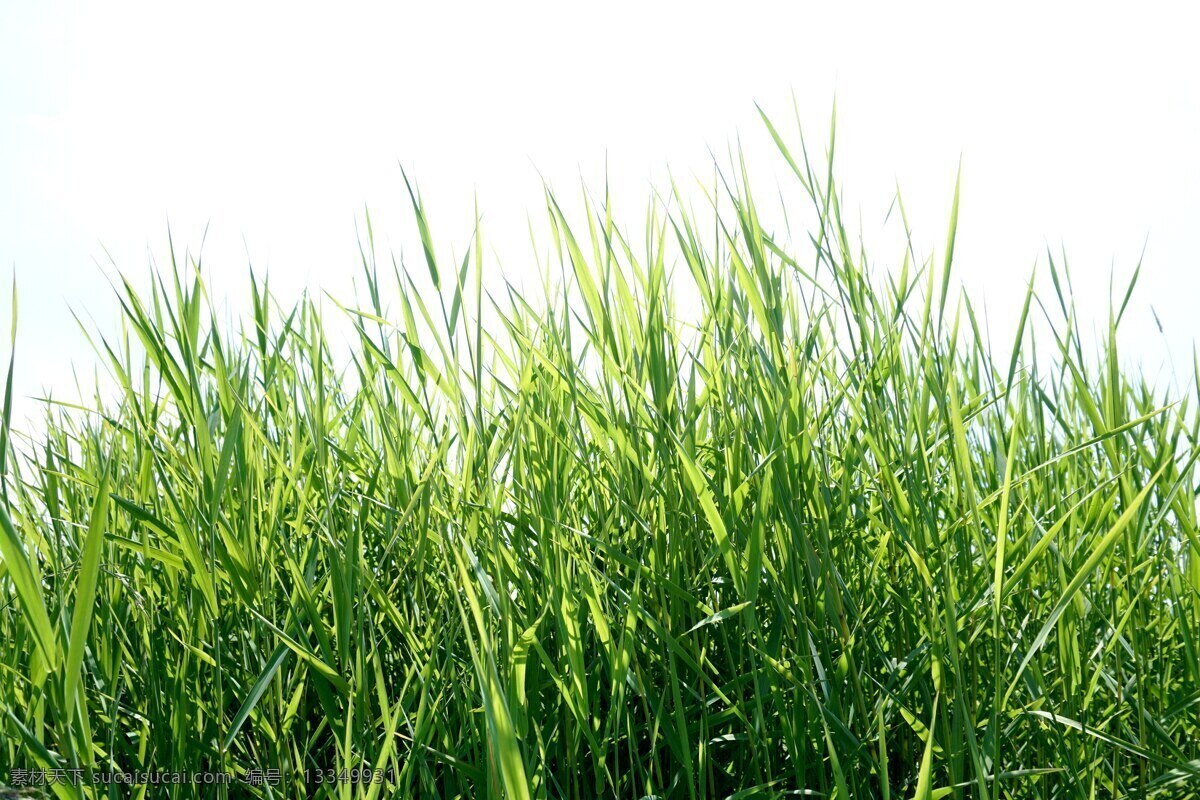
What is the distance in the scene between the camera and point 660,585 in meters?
0.99

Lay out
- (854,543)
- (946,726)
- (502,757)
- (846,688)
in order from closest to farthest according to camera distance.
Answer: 1. (502,757)
2. (946,726)
3. (846,688)
4. (854,543)

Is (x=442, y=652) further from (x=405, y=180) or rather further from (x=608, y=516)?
(x=405, y=180)

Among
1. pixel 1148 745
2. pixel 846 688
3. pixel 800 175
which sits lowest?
pixel 1148 745

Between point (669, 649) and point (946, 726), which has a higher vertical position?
point (669, 649)

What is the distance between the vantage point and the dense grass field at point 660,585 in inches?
36.9

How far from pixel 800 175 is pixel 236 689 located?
3.04 ft

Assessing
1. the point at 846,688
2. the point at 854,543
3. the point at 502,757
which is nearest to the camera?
the point at 502,757

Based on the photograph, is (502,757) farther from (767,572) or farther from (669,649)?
(767,572)

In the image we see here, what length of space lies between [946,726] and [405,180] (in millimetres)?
855

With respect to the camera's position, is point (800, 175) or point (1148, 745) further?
point (800, 175)

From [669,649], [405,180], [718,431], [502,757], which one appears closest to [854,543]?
[718,431]

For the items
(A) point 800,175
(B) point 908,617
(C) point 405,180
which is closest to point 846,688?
(B) point 908,617

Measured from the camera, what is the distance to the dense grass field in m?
0.94

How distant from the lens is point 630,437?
1.09 meters
